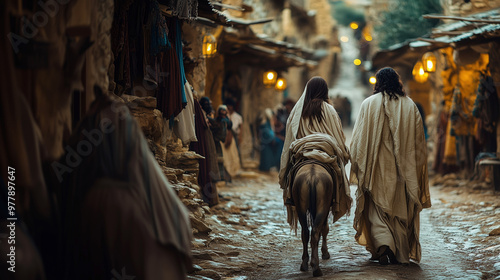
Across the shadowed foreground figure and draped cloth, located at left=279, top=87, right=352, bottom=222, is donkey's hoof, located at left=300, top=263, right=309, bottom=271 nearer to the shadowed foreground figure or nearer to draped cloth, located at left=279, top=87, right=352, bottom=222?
the shadowed foreground figure

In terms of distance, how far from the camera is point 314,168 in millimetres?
6375

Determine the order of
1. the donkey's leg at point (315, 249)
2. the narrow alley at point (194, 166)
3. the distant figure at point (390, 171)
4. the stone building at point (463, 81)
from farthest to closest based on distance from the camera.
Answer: the stone building at point (463, 81) < the distant figure at point (390, 171) < the donkey's leg at point (315, 249) < the narrow alley at point (194, 166)

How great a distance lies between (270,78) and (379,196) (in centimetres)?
1181

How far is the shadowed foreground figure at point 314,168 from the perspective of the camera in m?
6.26

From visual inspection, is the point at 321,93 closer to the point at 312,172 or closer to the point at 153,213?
the point at 312,172

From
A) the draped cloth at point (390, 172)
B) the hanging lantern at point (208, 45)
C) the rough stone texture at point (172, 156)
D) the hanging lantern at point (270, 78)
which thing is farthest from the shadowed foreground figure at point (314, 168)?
the hanging lantern at point (270, 78)

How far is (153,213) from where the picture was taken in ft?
13.4

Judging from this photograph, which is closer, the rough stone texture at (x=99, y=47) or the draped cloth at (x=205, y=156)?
the rough stone texture at (x=99, y=47)

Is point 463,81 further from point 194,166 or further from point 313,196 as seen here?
point 313,196

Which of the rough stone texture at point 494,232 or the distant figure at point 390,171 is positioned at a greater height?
the distant figure at point 390,171

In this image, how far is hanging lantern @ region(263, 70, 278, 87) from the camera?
1830 cm

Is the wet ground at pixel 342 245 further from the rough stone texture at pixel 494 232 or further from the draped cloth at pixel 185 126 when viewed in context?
the draped cloth at pixel 185 126

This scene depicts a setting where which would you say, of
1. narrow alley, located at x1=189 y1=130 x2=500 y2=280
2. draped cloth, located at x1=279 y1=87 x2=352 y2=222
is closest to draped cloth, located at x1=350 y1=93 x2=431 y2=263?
draped cloth, located at x1=279 y1=87 x2=352 y2=222

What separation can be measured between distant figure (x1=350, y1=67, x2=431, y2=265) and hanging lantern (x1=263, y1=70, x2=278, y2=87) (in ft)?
37.0
